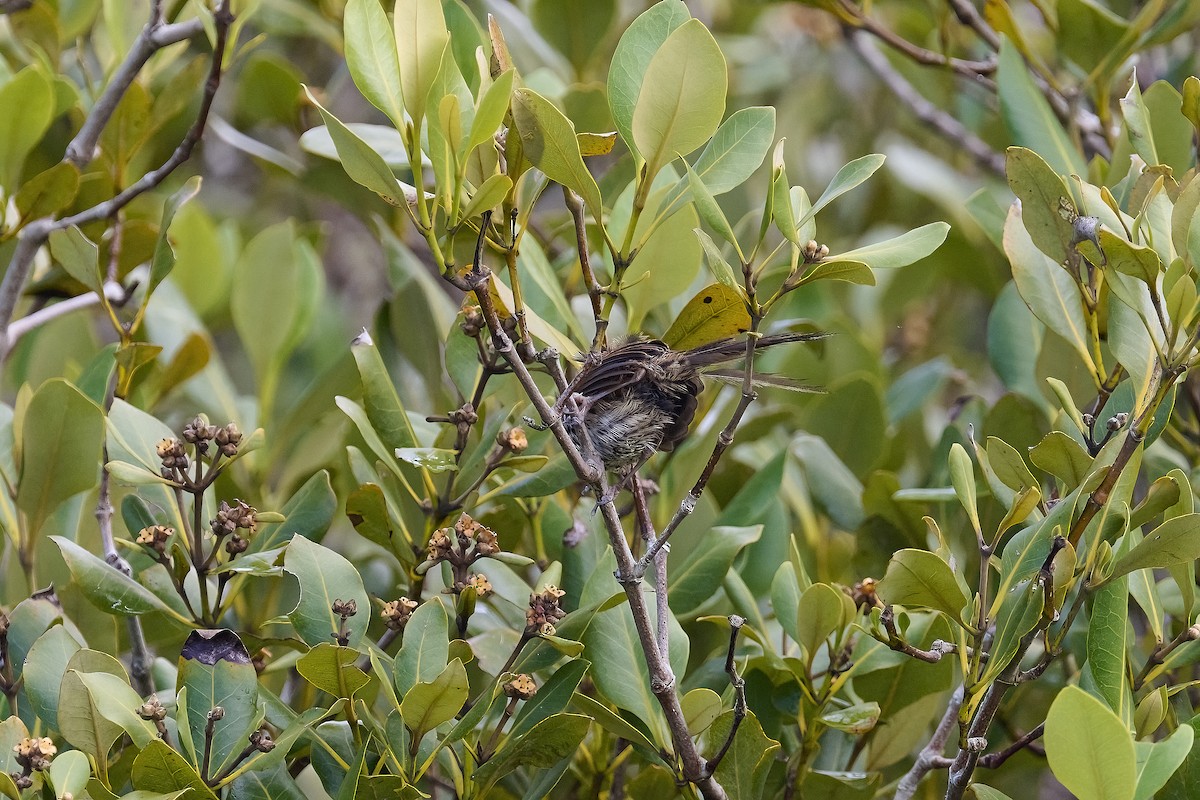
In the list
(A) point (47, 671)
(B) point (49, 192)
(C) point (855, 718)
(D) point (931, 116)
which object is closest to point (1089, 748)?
(C) point (855, 718)

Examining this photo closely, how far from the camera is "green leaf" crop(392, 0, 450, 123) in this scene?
4.08 ft

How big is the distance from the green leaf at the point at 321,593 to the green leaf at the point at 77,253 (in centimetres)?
55

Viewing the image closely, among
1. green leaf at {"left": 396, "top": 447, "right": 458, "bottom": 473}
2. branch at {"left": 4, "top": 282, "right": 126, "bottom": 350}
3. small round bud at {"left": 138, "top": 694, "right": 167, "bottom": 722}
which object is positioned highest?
green leaf at {"left": 396, "top": 447, "right": 458, "bottom": 473}

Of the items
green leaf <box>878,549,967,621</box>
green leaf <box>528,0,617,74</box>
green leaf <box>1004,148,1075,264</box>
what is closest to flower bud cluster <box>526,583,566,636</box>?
green leaf <box>878,549,967,621</box>

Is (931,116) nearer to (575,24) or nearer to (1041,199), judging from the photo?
(575,24)

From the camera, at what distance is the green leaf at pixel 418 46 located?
1.24m

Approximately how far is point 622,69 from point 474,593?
25.7 inches

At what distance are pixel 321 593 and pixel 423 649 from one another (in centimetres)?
17

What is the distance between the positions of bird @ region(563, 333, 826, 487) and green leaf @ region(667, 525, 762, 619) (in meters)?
0.16

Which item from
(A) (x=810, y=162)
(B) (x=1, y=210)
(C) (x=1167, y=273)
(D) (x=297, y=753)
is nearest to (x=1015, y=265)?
(C) (x=1167, y=273)

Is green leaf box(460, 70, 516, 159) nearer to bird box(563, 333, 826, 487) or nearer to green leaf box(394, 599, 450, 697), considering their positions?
bird box(563, 333, 826, 487)

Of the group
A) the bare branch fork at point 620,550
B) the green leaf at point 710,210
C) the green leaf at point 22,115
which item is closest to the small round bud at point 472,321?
the bare branch fork at point 620,550

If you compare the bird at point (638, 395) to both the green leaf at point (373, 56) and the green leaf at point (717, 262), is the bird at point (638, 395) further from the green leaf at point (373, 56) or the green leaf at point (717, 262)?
the green leaf at point (373, 56)

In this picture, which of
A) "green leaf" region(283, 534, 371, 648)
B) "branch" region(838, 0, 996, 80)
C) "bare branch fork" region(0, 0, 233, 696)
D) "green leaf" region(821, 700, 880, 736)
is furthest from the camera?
"branch" region(838, 0, 996, 80)
